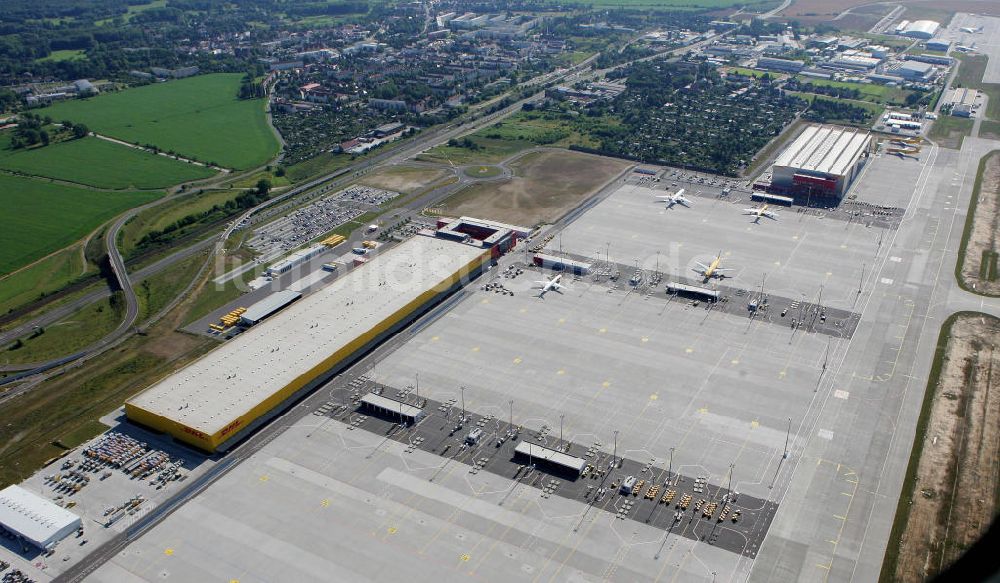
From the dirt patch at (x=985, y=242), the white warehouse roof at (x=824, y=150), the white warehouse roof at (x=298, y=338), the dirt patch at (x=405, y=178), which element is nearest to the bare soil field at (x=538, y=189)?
the dirt patch at (x=405, y=178)

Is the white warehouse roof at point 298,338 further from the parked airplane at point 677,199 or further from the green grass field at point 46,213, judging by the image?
the green grass field at point 46,213

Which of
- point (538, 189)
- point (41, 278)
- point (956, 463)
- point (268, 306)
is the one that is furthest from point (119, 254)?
point (956, 463)

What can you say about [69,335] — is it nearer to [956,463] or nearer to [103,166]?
[103,166]

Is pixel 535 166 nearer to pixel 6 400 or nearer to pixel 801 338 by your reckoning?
pixel 801 338

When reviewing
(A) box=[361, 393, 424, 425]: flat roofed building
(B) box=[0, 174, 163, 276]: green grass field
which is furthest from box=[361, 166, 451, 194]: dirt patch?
(A) box=[361, 393, 424, 425]: flat roofed building

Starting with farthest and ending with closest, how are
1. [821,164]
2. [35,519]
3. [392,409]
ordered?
1. [821,164]
2. [392,409]
3. [35,519]

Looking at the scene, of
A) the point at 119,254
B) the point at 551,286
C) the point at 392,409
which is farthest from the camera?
the point at 119,254
